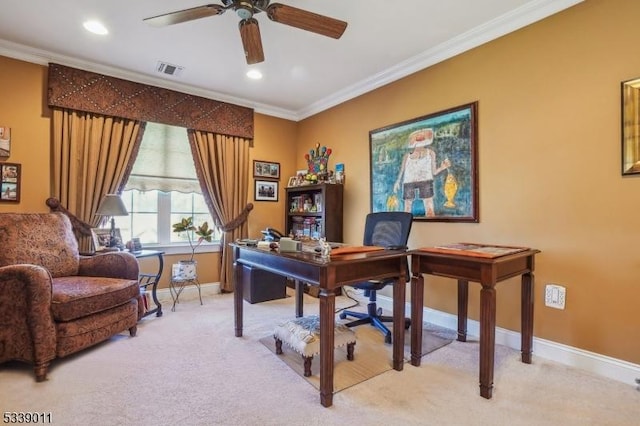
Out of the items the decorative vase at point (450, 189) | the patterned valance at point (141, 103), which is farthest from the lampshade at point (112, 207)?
the decorative vase at point (450, 189)

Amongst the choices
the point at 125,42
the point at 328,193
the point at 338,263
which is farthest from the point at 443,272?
the point at 125,42

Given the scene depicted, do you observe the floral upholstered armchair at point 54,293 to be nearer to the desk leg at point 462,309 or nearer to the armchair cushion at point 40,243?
the armchair cushion at point 40,243

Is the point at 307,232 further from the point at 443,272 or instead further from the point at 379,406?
the point at 379,406

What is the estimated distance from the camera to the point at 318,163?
14.7ft

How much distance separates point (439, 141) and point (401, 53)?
0.93m

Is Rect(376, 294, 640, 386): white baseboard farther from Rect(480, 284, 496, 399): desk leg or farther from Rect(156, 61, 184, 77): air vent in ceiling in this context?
Rect(156, 61, 184, 77): air vent in ceiling

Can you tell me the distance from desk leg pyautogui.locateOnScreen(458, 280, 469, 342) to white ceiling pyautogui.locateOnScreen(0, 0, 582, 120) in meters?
2.09

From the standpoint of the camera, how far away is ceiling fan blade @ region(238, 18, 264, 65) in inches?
83.7

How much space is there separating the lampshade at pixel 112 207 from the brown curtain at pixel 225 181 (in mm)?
1087

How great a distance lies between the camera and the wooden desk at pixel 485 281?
182 cm

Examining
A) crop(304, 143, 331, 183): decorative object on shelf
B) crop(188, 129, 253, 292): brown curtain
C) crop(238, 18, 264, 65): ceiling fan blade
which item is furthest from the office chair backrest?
crop(188, 129, 253, 292): brown curtain

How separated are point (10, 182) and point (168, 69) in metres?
1.84

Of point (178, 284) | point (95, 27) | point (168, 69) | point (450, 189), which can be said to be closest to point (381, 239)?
point (450, 189)

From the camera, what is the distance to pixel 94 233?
3.18 meters
